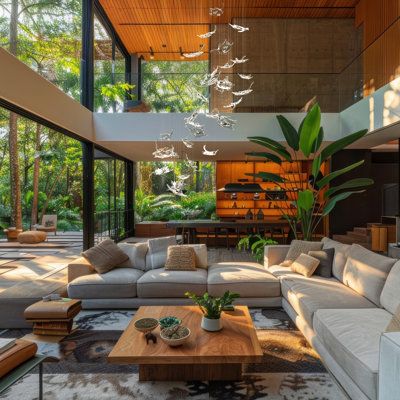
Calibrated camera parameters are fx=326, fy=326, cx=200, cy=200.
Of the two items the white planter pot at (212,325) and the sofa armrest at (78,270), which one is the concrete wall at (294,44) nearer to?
the sofa armrest at (78,270)

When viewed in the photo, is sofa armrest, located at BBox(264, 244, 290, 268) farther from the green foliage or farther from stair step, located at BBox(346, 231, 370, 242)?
the green foliage

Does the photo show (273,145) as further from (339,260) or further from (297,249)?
(339,260)

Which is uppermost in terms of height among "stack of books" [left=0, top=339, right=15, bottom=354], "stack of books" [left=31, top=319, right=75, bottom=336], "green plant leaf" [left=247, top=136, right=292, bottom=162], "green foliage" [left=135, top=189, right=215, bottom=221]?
"green plant leaf" [left=247, top=136, right=292, bottom=162]

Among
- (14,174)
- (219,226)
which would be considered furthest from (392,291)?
(14,174)

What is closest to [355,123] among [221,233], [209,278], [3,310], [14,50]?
[221,233]

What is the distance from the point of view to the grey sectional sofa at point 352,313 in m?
2.11

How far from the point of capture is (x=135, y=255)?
5.12m

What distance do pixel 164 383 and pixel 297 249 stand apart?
3093 mm

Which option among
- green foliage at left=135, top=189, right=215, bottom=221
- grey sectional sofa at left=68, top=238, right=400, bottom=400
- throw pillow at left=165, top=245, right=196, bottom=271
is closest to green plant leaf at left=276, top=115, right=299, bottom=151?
grey sectional sofa at left=68, top=238, right=400, bottom=400

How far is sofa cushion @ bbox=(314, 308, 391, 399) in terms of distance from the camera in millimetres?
2123

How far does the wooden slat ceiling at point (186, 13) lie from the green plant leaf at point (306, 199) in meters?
6.78

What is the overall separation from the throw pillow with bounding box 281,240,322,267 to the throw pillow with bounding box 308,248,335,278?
33cm

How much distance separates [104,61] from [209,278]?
6761mm

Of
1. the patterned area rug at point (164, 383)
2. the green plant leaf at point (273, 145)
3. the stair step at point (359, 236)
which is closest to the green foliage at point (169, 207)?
the stair step at point (359, 236)
